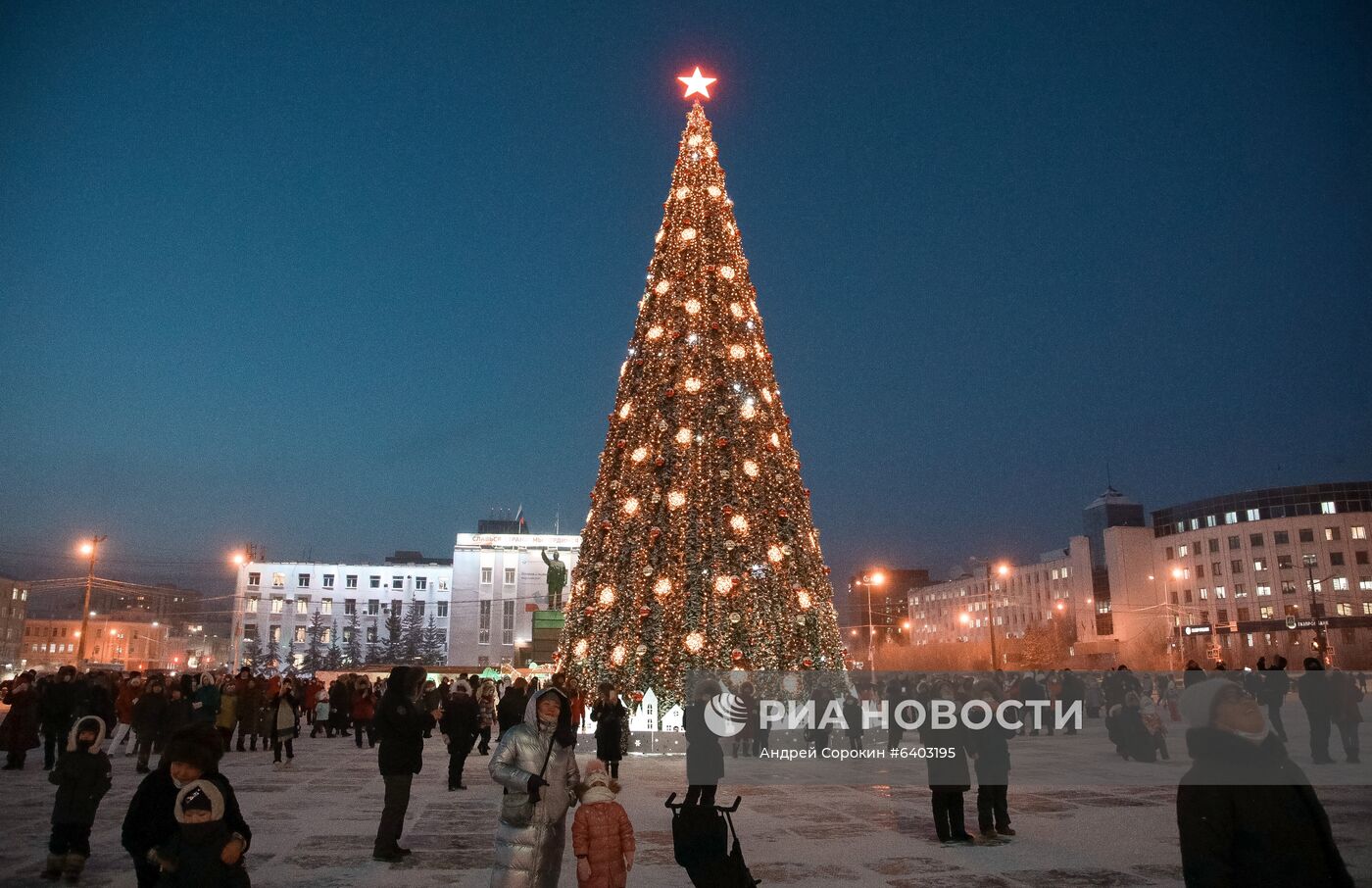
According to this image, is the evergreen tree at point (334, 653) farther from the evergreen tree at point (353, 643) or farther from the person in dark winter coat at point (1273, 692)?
the person in dark winter coat at point (1273, 692)

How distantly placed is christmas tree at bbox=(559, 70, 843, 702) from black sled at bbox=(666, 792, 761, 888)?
1291 cm

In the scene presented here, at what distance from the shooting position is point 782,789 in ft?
44.7

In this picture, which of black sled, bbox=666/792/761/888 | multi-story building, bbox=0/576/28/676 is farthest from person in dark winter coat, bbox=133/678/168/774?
multi-story building, bbox=0/576/28/676

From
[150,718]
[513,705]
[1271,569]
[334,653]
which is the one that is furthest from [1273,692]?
[1271,569]

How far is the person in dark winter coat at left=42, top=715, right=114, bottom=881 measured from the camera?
7.58 meters

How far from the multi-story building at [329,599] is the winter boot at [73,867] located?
82.7 metres

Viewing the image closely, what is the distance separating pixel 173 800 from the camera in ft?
16.1

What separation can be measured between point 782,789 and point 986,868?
18.9ft

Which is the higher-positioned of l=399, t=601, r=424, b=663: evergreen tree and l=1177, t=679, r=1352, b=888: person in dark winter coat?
l=399, t=601, r=424, b=663: evergreen tree

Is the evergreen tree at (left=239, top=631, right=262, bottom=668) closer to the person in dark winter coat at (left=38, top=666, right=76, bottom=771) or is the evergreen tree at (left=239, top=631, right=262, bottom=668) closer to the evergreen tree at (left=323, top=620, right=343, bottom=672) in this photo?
the evergreen tree at (left=323, top=620, right=343, bottom=672)

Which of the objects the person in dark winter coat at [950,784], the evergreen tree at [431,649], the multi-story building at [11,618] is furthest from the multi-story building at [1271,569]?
the multi-story building at [11,618]

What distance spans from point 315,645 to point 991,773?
85383 millimetres

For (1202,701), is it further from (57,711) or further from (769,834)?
(57,711)

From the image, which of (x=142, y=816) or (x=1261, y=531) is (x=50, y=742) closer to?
(x=142, y=816)
